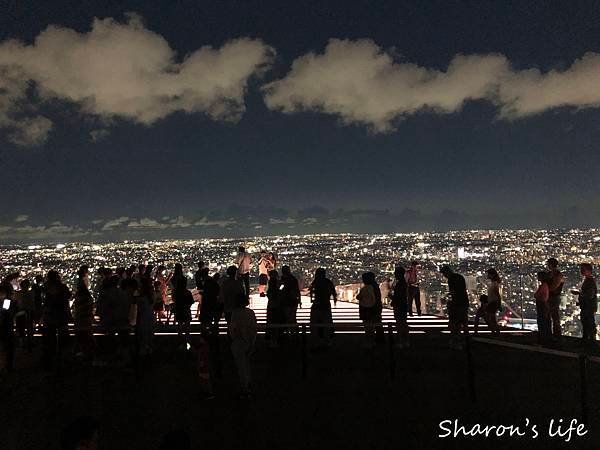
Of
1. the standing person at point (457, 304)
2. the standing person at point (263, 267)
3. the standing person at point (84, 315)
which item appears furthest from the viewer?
the standing person at point (263, 267)

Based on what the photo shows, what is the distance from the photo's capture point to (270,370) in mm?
8125

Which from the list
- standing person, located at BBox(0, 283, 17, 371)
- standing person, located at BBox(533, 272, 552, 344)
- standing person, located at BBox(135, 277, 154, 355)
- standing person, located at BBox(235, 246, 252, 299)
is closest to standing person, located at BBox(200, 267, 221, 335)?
standing person, located at BBox(135, 277, 154, 355)

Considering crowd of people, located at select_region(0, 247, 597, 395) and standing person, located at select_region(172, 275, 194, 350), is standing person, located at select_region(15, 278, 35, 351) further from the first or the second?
standing person, located at select_region(172, 275, 194, 350)

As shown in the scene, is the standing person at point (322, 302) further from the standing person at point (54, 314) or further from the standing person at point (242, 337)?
the standing person at point (54, 314)

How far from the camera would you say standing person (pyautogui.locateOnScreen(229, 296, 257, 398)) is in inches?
259

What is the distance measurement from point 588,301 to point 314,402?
23.8 feet

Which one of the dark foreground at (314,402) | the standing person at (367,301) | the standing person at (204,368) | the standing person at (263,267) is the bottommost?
the dark foreground at (314,402)

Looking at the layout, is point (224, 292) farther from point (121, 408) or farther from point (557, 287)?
point (557, 287)

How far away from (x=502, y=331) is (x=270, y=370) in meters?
7.03

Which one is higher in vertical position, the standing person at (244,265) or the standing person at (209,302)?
the standing person at (244,265)

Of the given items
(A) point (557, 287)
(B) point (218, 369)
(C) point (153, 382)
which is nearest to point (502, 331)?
(A) point (557, 287)

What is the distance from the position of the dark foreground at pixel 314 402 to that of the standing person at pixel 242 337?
0.39 meters

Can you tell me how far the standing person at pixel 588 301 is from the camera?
32.4 ft

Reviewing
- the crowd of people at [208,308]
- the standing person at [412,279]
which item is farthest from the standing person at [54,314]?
the standing person at [412,279]
